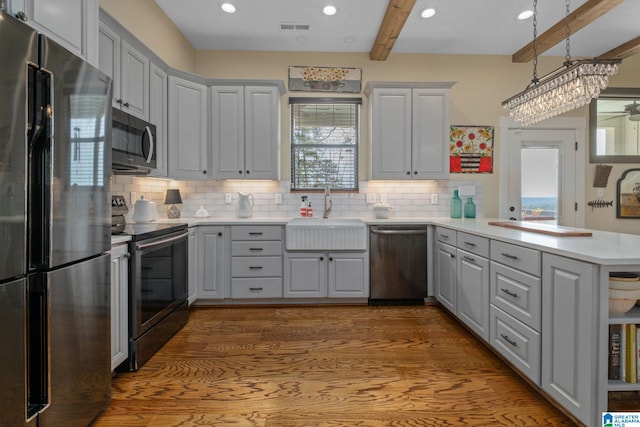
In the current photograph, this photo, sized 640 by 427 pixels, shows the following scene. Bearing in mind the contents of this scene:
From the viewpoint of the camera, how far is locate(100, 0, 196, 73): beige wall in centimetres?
267

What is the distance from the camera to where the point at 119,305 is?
1.97 metres

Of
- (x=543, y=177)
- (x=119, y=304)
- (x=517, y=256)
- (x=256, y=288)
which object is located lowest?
(x=256, y=288)

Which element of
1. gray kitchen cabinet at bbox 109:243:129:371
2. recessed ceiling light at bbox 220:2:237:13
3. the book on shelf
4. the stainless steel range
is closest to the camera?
the book on shelf

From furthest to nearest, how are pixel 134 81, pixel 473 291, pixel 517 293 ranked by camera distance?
pixel 134 81
pixel 473 291
pixel 517 293

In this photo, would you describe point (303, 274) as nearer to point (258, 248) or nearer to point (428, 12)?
point (258, 248)

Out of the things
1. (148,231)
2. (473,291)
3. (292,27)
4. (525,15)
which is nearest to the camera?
(148,231)

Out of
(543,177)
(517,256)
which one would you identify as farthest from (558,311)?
(543,177)

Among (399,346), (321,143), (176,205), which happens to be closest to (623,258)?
(399,346)

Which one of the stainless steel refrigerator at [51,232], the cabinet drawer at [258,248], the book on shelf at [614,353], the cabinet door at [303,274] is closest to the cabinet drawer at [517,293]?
the book on shelf at [614,353]

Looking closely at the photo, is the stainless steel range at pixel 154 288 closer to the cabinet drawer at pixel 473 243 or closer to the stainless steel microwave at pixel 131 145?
the stainless steel microwave at pixel 131 145

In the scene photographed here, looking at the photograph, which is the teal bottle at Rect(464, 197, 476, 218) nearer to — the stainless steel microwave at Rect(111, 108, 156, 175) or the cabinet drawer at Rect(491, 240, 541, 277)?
the cabinet drawer at Rect(491, 240, 541, 277)

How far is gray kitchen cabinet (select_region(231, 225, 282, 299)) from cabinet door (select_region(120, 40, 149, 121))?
1343mm

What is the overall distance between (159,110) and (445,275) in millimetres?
3100

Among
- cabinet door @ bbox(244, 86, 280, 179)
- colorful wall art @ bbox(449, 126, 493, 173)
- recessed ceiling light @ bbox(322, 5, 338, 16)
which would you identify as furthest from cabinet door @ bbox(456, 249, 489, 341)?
recessed ceiling light @ bbox(322, 5, 338, 16)
